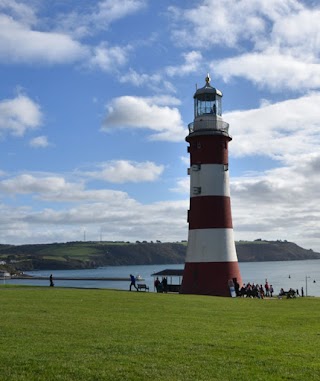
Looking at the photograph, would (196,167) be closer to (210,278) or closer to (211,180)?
(211,180)

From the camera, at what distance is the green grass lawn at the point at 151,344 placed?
31.0 feet

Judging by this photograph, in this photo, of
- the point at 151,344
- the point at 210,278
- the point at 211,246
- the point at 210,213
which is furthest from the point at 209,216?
the point at 151,344

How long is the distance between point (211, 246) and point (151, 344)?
2058 centimetres

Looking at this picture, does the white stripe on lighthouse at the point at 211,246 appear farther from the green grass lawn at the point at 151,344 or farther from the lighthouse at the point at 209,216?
the green grass lawn at the point at 151,344

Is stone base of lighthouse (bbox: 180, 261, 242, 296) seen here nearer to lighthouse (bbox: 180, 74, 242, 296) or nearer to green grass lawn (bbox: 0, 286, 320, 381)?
lighthouse (bbox: 180, 74, 242, 296)

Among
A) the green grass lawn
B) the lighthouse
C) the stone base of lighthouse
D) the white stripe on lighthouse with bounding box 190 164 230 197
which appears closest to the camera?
the green grass lawn

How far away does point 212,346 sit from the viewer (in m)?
12.0

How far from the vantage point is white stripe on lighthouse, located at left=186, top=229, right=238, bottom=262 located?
3234 cm

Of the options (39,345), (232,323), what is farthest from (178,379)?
(232,323)

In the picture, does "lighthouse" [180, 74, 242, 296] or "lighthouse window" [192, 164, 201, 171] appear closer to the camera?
"lighthouse" [180, 74, 242, 296]

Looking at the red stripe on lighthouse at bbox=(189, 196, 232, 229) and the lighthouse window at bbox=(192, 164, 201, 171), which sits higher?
the lighthouse window at bbox=(192, 164, 201, 171)

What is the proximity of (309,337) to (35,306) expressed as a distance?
9.75m

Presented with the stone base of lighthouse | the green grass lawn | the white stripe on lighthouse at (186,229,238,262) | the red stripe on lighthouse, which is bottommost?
the green grass lawn

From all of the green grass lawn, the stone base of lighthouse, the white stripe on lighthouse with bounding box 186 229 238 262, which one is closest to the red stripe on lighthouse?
the white stripe on lighthouse with bounding box 186 229 238 262
